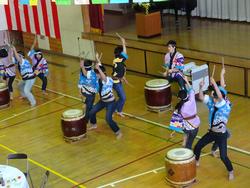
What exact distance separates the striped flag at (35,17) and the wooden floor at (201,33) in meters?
1.65

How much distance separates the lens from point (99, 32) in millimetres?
16016

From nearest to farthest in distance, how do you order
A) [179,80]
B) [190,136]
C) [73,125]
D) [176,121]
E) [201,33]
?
[190,136]
[176,121]
[73,125]
[179,80]
[201,33]

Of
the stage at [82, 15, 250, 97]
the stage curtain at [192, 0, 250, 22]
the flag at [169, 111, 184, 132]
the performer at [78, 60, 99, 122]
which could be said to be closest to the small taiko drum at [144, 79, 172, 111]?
the performer at [78, 60, 99, 122]

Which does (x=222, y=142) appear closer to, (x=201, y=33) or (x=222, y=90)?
(x=222, y=90)

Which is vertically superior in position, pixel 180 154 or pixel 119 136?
pixel 180 154

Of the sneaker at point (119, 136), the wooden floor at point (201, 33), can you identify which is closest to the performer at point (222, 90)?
the sneaker at point (119, 136)

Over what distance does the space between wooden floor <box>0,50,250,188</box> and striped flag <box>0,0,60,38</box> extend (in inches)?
131

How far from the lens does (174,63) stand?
1139 cm

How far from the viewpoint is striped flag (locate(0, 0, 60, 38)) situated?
16.0 metres

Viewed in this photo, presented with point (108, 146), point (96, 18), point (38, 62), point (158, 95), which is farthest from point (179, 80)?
point (96, 18)

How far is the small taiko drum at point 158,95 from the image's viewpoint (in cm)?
1136

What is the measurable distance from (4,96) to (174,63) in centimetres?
430

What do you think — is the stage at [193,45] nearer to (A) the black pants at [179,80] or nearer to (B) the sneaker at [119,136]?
(A) the black pants at [179,80]

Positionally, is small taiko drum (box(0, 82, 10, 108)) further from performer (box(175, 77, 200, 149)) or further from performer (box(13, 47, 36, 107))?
performer (box(175, 77, 200, 149))
